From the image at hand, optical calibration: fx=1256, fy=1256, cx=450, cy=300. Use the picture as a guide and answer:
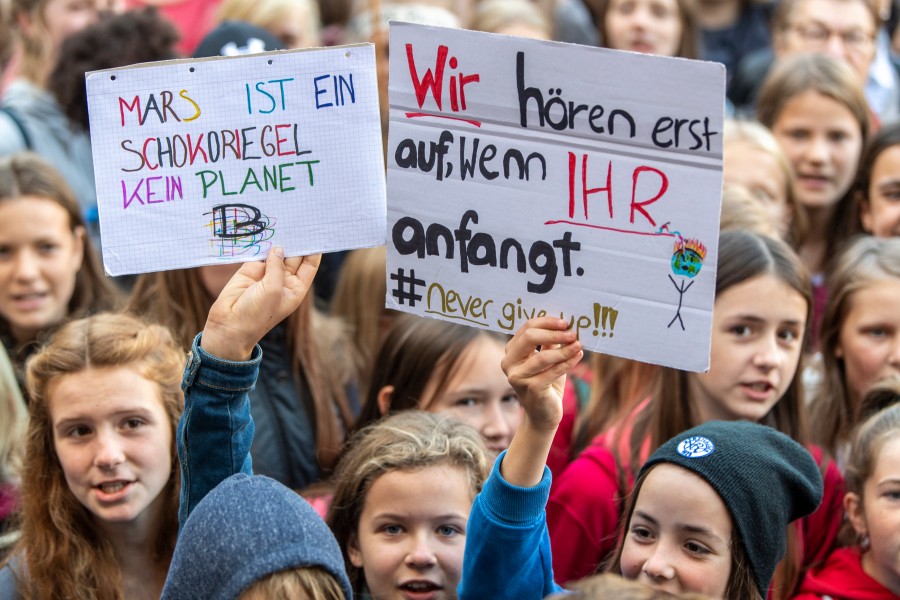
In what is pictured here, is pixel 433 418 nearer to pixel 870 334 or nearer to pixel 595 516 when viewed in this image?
pixel 595 516

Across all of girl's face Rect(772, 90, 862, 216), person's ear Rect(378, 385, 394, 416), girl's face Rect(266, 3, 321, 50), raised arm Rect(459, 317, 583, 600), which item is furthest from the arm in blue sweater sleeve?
girl's face Rect(266, 3, 321, 50)

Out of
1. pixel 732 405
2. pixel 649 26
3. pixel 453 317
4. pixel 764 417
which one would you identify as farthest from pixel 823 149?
pixel 453 317

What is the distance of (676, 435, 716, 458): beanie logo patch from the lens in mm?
3143

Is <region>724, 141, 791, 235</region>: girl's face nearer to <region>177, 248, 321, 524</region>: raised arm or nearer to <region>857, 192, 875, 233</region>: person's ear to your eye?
<region>857, 192, 875, 233</region>: person's ear

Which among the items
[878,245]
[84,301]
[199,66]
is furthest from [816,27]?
[199,66]

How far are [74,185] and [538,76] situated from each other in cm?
340

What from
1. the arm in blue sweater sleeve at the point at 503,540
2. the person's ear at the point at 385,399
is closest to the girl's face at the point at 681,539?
the arm in blue sweater sleeve at the point at 503,540

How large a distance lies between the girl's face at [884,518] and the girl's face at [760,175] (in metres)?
1.94

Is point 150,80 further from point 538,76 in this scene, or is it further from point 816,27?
point 816,27

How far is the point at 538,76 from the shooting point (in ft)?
9.65

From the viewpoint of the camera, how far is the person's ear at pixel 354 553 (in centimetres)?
340

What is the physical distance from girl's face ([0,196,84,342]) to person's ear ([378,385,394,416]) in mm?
1394

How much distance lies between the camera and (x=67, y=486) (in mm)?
3422

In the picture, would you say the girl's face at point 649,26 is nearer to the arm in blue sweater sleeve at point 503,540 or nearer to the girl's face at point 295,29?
the girl's face at point 295,29
